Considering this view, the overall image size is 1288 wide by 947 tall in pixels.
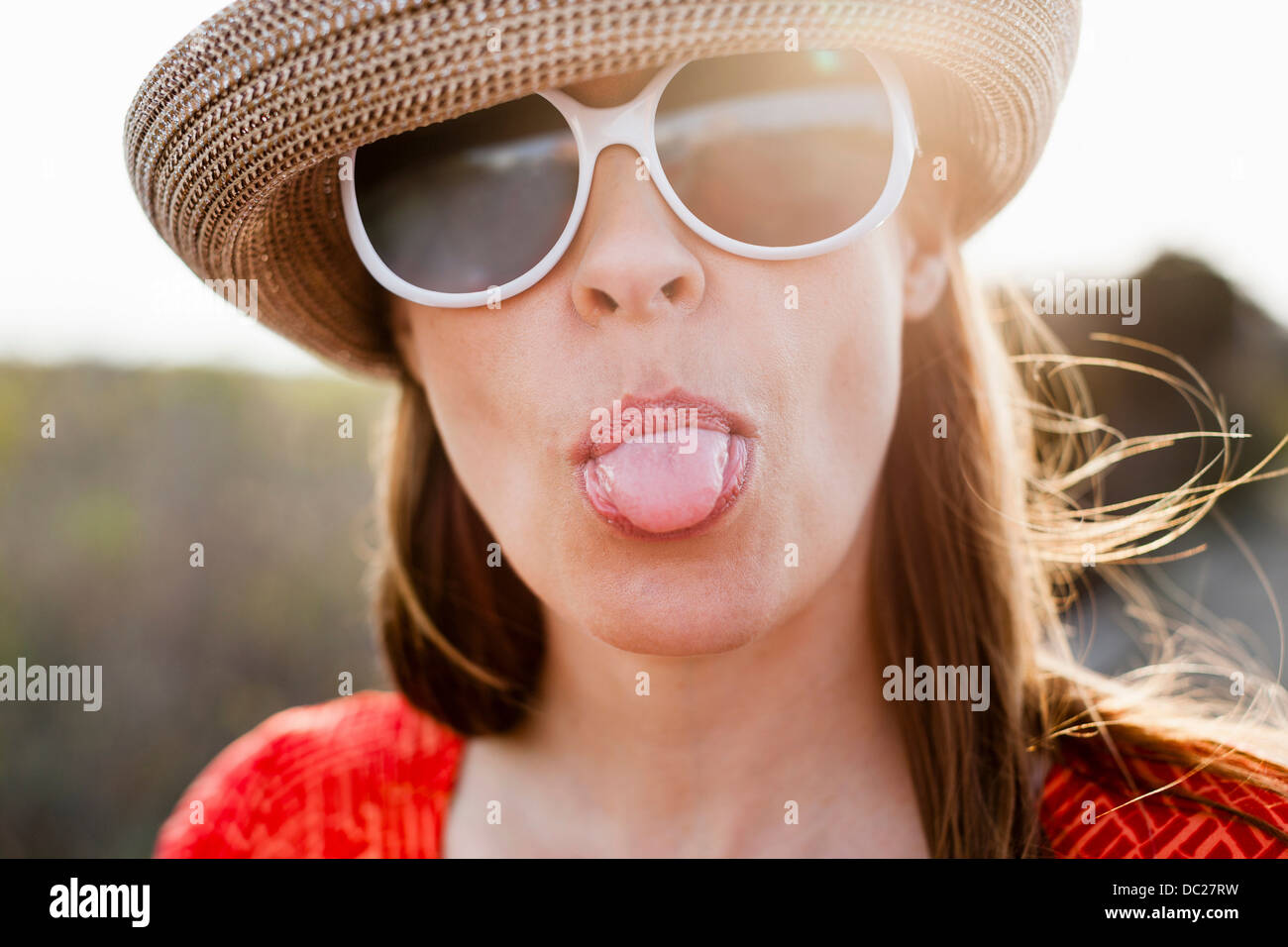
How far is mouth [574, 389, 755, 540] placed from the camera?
3.47ft

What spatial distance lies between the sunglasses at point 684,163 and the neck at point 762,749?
615mm

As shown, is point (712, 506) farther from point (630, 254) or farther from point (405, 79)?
point (405, 79)

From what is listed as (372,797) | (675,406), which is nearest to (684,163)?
(675,406)

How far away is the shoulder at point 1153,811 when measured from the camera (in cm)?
123

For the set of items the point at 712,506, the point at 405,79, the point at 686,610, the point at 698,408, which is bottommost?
the point at 686,610

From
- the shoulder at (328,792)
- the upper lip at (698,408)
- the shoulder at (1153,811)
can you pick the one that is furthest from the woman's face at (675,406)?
the shoulder at (328,792)

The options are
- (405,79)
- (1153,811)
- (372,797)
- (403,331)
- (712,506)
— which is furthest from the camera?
(372,797)

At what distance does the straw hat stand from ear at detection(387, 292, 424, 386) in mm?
103

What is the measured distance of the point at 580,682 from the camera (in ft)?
5.23

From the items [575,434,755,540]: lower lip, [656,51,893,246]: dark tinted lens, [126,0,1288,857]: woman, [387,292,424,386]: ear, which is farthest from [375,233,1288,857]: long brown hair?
[575,434,755,540]: lower lip

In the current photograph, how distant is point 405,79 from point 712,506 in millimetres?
597

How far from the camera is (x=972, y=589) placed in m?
1.53
